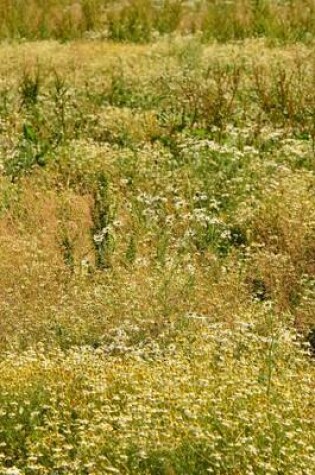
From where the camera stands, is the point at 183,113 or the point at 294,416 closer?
the point at 294,416

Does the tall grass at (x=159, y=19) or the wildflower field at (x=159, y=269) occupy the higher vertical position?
the tall grass at (x=159, y=19)

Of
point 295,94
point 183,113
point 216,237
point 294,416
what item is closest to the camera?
point 294,416

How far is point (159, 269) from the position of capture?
628cm

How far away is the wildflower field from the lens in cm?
427

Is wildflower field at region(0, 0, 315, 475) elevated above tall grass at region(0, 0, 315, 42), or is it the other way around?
tall grass at region(0, 0, 315, 42)

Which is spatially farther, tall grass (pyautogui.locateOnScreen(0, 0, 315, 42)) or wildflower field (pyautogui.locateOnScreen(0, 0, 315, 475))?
tall grass (pyautogui.locateOnScreen(0, 0, 315, 42))

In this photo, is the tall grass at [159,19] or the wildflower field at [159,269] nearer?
the wildflower field at [159,269]

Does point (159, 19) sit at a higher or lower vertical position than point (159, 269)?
higher

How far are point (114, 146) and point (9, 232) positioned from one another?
2233 mm

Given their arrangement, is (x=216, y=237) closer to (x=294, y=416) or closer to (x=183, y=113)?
(x=294, y=416)

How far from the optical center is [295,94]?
10867 millimetres

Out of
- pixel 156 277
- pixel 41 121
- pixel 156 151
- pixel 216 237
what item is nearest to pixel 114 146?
pixel 156 151

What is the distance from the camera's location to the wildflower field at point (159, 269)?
427 centimetres

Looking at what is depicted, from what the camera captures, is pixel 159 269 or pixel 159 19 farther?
pixel 159 19
